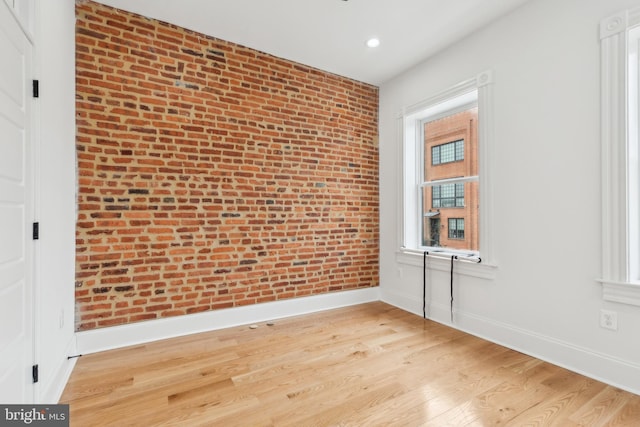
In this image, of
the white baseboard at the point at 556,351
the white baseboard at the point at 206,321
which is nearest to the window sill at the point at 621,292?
the white baseboard at the point at 556,351

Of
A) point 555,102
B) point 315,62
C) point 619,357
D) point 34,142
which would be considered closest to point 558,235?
point 619,357

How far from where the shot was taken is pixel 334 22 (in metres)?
2.85

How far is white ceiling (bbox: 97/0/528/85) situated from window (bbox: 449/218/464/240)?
1878 mm

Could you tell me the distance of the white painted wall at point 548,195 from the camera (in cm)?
218

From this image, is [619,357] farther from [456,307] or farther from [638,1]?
[638,1]

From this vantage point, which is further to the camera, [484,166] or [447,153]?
[447,153]

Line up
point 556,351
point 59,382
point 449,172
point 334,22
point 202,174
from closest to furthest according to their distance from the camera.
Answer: point 59,382 → point 556,351 → point 334,22 → point 202,174 → point 449,172

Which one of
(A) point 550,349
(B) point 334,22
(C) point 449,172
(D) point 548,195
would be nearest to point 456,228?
(C) point 449,172

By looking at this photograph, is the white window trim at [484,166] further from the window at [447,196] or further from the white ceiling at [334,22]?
the white ceiling at [334,22]

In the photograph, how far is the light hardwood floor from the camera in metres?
1.76

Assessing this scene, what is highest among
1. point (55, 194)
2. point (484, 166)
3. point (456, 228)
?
point (484, 166)

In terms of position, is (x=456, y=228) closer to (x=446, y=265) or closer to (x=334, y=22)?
(x=446, y=265)

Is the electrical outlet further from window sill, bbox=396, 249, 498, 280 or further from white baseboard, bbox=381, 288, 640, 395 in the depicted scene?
window sill, bbox=396, 249, 498, 280

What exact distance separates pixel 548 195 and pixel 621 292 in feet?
2.66
